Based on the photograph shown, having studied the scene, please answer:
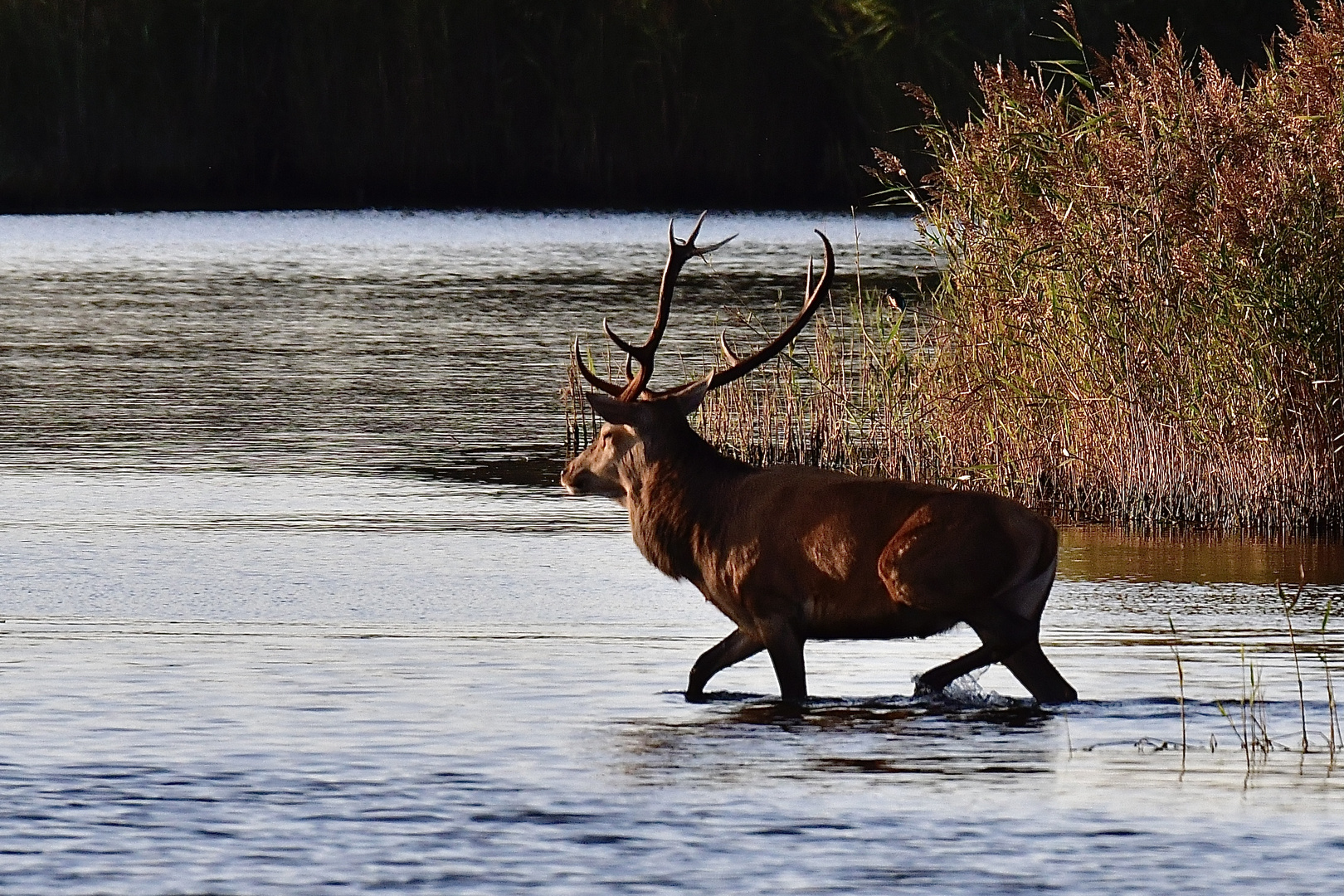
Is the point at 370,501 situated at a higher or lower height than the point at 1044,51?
lower

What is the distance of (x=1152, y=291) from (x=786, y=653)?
5114 mm

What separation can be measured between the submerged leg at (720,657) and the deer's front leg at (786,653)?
7 centimetres

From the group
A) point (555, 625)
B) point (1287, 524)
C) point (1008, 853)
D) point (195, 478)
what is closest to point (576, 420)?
point (195, 478)

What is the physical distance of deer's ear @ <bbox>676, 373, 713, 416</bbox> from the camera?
926 cm

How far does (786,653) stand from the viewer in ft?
28.8

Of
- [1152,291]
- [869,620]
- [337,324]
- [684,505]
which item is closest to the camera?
[869,620]

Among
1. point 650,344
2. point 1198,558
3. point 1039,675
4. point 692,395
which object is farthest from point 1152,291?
point 1039,675

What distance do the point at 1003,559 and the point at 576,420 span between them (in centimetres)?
Result: 985

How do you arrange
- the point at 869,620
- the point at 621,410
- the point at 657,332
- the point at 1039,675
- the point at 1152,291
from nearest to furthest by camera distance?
the point at 869,620, the point at 1039,675, the point at 621,410, the point at 657,332, the point at 1152,291

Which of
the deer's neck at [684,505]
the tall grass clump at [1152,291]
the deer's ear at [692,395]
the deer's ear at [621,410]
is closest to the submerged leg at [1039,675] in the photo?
the deer's neck at [684,505]

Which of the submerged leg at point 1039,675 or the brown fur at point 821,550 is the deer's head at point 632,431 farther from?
the submerged leg at point 1039,675

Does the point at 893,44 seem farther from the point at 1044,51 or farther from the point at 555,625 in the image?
the point at 555,625

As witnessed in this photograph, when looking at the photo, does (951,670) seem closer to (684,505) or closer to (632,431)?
(684,505)

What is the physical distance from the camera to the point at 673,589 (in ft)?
39.1
